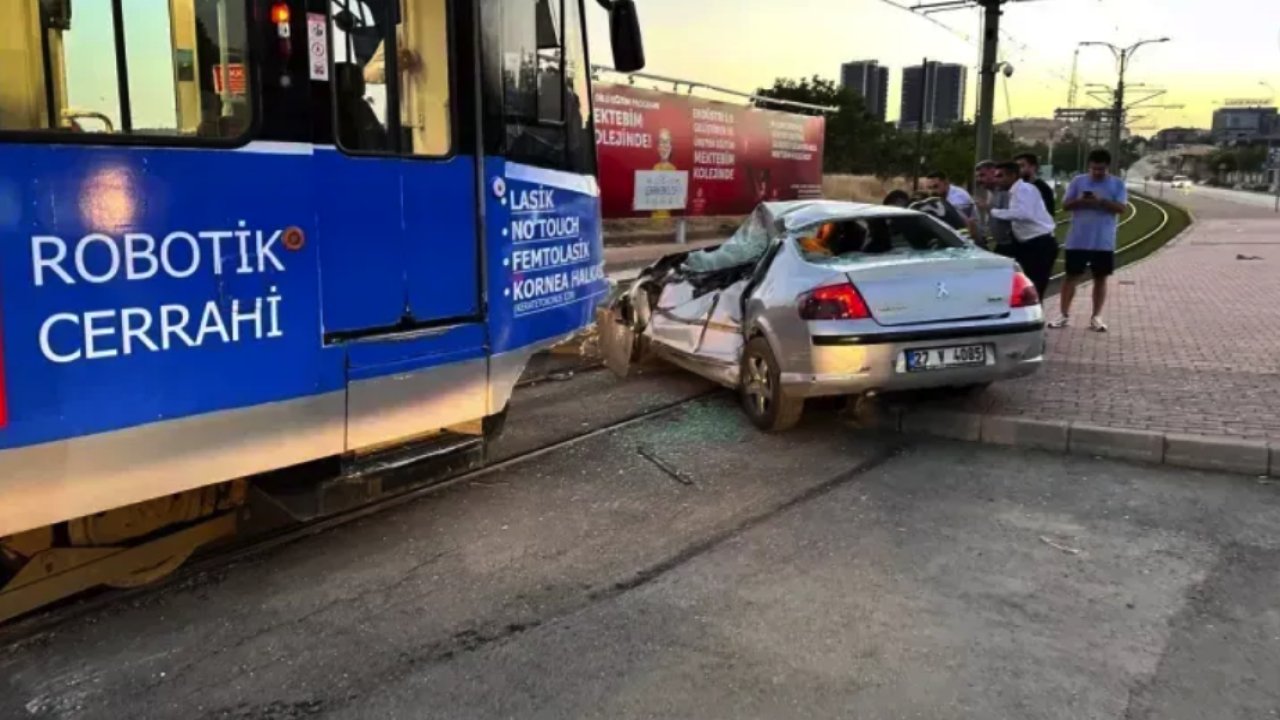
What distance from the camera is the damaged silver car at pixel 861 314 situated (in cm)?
607

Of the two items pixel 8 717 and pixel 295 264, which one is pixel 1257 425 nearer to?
pixel 295 264

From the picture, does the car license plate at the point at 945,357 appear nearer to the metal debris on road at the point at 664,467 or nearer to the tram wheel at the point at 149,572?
the metal debris on road at the point at 664,467

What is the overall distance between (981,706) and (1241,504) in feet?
9.49

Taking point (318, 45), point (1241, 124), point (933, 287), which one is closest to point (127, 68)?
point (318, 45)

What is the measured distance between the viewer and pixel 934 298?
618cm

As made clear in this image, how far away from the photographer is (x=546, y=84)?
5.14 metres

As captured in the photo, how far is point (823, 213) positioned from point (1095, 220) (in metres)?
4.02

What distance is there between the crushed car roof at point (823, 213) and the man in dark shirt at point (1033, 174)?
10.2ft

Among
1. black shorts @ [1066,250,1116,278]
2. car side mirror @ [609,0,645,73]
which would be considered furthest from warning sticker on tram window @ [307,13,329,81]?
black shorts @ [1066,250,1116,278]

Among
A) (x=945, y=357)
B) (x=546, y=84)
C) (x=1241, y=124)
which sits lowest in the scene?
(x=945, y=357)

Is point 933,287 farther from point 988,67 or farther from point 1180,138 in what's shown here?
point 1180,138

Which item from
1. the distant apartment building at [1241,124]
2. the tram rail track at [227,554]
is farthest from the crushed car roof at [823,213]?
the distant apartment building at [1241,124]

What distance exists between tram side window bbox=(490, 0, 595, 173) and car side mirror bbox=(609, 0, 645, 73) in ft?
0.69

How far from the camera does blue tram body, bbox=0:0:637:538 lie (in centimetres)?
307
